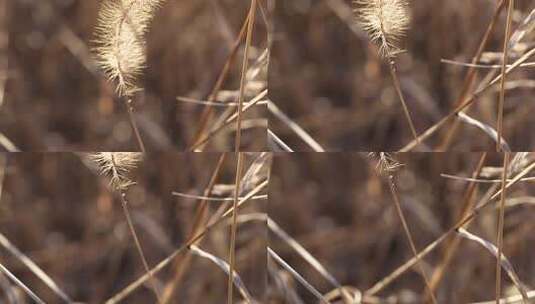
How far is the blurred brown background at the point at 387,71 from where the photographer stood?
1.93m

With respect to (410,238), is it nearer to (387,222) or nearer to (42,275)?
(387,222)

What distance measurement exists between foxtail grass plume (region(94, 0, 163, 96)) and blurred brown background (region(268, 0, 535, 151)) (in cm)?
28

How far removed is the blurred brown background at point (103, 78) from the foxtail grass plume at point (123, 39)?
0.06 ft

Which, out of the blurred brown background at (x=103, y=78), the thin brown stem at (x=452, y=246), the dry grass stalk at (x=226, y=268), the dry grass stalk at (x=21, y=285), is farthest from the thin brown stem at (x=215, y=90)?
the thin brown stem at (x=452, y=246)

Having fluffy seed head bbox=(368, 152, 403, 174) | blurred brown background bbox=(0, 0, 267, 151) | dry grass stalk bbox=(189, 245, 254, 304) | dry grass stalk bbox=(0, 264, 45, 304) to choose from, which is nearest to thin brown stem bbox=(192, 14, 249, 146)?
blurred brown background bbox=(0, 0, 267, 151)

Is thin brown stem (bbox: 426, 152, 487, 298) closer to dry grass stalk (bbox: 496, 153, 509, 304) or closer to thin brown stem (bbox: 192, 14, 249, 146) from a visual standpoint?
dry grass stalk (bbox: 496, 153, 509, 304)

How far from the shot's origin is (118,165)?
191cm

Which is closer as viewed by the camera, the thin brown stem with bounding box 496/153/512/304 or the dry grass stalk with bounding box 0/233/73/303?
the thin brown stem with bounding box 496/153/512/304

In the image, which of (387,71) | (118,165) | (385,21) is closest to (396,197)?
(387,71)

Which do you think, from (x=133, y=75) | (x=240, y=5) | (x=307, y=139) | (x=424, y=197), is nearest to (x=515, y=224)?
(x=424, y=197)

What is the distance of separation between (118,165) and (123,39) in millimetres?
263

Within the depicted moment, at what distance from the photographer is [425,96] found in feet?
6.38

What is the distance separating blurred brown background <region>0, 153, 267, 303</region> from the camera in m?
1.93

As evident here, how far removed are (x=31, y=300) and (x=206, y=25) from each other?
2.28ft
